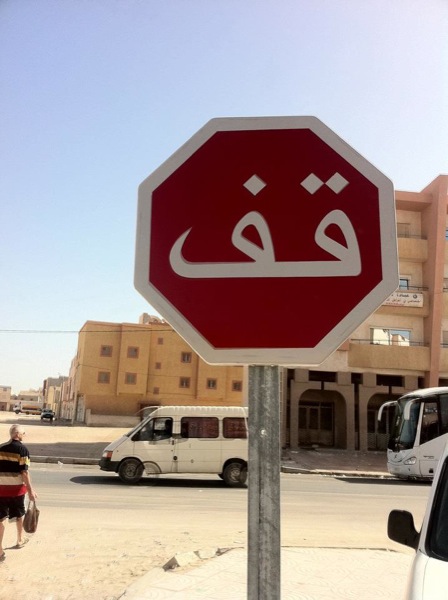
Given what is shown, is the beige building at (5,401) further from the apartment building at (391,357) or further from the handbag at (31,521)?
the handbag at (31,521)

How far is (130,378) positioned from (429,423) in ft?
112

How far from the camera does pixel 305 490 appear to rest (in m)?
14.2

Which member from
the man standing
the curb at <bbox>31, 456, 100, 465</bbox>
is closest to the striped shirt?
the man standing

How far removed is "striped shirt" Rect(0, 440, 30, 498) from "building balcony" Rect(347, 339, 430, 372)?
23.0 meters

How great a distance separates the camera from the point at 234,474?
49.4 feet

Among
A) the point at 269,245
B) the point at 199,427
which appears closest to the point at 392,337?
the point at 199,427

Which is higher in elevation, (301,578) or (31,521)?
(31,521)

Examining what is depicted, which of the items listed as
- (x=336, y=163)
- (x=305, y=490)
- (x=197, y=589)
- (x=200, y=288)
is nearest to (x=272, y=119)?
(x=336, y=163)

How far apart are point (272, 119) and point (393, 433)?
18413 millimetres

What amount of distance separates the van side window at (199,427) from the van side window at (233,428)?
245 millimetres

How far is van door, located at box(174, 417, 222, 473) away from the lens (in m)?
15.1

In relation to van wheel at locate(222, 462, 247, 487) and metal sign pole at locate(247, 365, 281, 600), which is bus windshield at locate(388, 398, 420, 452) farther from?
metal sign pole at locate(247, 365, 281, 600)

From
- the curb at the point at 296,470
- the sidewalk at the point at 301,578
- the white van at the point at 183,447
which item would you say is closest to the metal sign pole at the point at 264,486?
the sidewalk at the point at 301,578

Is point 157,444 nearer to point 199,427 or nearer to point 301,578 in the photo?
point 199,427
